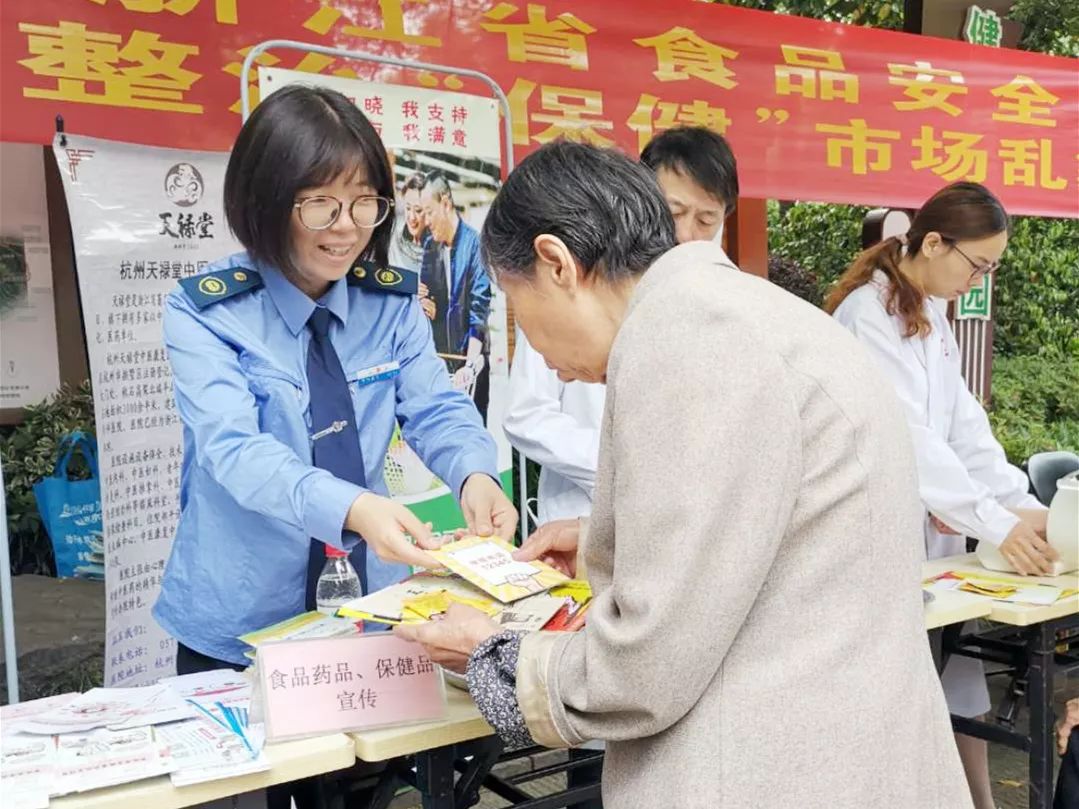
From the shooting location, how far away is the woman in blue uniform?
1765 mm

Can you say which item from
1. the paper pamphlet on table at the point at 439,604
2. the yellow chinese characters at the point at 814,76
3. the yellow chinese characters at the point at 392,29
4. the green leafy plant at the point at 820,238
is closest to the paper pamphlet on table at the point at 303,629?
the paper pamphlet on table at the point at 439,604

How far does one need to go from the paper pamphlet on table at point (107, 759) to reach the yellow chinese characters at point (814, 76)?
10.4 ft

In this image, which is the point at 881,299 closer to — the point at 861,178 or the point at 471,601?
the point at 861,178

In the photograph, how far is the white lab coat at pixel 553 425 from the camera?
7.86 ft

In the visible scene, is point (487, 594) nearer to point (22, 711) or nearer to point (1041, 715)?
point (22, 711)

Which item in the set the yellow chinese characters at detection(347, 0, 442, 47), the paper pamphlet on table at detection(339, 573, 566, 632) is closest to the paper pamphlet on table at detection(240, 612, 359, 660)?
the paper pamphlet on table at detection(339, 573, 566, 632)

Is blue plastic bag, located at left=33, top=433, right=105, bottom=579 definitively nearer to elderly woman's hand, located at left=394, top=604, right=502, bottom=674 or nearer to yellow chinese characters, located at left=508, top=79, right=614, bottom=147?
yellow chinese characters, located at left=508, top=79, right=614, bottom=147

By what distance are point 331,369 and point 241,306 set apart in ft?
0.64

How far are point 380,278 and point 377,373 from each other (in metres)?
0.20

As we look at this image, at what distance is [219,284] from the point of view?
184 centimetres

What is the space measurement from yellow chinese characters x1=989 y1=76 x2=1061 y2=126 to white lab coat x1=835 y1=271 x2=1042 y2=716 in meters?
1.83

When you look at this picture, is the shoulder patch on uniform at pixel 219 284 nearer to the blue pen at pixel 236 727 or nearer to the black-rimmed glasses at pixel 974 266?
the blue pen at pixel 236 727

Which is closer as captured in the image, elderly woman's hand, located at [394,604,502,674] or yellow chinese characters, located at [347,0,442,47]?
elderly woman's hand, located at [394,604,502,674]

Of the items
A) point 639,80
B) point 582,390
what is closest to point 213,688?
point 582,390
